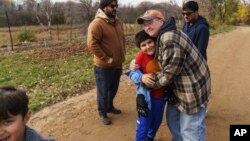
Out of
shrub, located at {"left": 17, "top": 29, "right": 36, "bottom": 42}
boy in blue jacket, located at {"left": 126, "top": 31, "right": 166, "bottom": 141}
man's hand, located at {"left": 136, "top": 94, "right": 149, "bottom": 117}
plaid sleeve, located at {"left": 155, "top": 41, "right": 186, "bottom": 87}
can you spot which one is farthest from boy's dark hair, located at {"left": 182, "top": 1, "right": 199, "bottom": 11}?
shrub, located at {"left": 17, "top": 29, "right": 36, "bottom": 42}

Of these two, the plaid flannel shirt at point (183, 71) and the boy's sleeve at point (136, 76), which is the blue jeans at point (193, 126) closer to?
the plaid flannel shirt at point (183, 71)

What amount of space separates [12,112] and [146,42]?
177 centimetres

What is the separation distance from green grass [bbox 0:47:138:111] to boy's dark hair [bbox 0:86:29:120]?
4230mm

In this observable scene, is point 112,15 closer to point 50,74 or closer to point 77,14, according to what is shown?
point 50,74

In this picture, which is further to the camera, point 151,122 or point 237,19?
point 237,19

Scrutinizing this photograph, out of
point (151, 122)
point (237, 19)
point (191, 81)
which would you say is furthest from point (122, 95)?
point (237, 19)

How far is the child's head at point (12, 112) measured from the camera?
7.00ft

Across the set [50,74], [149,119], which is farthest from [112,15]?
[50,74]

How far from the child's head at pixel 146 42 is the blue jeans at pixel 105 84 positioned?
1650 millimetres

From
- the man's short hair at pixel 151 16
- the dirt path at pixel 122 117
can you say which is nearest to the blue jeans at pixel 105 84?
the dirt path at pixel 122 117

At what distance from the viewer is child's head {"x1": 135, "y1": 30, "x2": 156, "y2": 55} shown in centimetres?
358

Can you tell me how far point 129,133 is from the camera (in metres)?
5.20

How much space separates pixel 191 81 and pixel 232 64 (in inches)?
311

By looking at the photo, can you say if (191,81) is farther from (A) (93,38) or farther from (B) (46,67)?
(B) (46,67)
